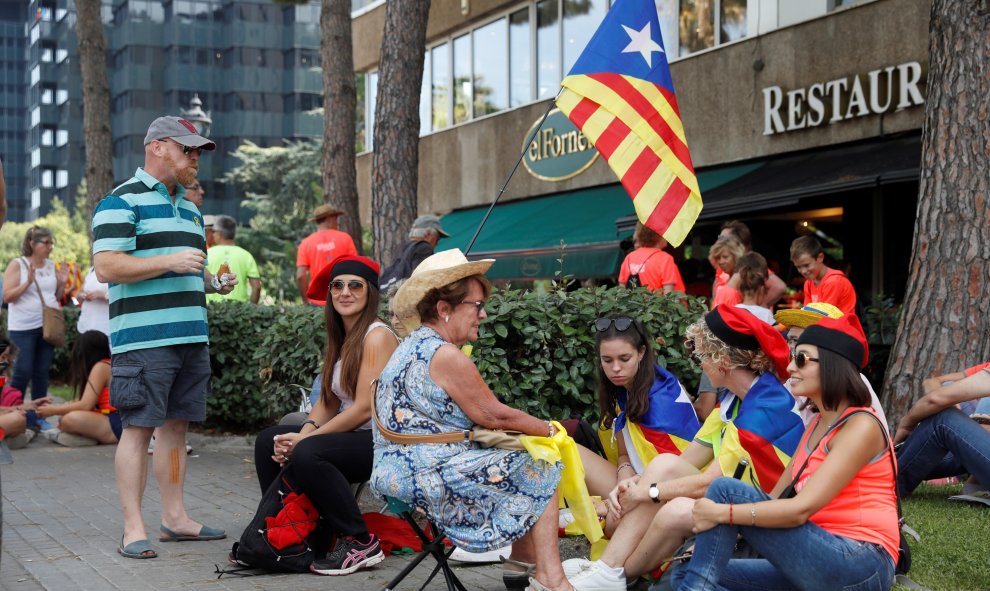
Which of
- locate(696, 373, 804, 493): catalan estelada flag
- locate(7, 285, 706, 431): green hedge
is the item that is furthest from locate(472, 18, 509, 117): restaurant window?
locate(696, 373, 804, 493): catalan estelada flag

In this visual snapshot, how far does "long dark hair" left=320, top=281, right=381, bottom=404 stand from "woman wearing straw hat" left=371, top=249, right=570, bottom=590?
98 cm

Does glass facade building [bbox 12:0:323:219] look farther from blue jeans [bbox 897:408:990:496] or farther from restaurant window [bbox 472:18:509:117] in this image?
blue jeans [bbox 897:408:990:496]

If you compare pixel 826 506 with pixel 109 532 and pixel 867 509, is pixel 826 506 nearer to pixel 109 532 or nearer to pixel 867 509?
pixel 867 509

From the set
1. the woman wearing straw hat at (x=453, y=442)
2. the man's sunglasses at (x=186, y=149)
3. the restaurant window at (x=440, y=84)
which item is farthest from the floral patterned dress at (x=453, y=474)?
the restaurant window at (x=440, y=84)

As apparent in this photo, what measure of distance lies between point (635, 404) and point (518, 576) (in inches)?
37.2

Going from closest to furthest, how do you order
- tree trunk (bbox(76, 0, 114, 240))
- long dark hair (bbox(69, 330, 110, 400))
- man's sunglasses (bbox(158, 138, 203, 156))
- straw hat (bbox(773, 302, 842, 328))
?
straw hat (bbox(773, 302, 842, 328)) < man's sunglasses (bbox(158, 138, 203, 156)) < long dark hair (bbox(69, 330, 110, 400)) < tree trunk (bbox(76, 0, 114, 240))

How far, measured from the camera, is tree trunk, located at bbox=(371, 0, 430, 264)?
36.3 ft

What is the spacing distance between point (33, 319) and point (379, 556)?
745cm

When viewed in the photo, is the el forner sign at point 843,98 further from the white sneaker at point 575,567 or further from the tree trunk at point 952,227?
the white sneaker at point 575,567

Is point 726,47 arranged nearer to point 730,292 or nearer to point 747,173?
point 747,173

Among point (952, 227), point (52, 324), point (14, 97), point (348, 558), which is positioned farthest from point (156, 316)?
point (14, 97)

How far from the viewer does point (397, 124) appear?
11164mm

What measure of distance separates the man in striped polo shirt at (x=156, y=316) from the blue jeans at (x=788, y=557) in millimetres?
3027

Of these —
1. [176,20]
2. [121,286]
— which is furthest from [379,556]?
[176,20]
